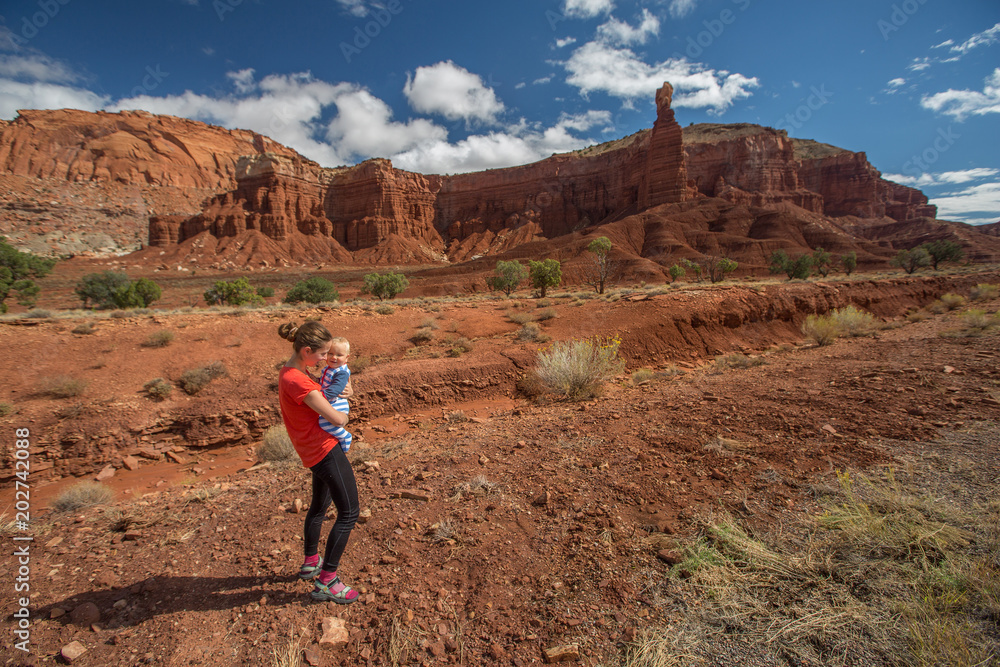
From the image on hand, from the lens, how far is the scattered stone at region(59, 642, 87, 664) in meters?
2.09

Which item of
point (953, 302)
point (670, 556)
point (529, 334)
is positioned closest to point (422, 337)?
point (529, 334)

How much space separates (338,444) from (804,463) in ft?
13.2

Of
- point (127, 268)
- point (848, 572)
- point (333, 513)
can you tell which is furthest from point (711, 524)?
point (127, 268)

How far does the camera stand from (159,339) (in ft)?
33.7

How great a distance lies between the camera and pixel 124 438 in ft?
24.0

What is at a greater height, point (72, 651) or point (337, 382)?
point (337, 382)

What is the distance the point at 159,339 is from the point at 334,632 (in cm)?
1143

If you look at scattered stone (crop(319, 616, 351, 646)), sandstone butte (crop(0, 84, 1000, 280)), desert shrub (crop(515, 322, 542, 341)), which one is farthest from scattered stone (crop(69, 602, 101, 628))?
sandstone butte (crop(0, 84, 1000, 280))

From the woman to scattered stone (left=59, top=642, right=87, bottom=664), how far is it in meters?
1.17

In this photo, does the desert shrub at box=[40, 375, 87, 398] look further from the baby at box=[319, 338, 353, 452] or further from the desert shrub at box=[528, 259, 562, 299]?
the desert shrub at box=[528, 259, 562, 299]

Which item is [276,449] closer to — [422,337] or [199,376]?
[199,376]

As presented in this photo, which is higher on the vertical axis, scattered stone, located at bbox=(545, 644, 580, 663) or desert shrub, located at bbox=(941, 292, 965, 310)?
desert shrub, located at bbox=(941, 292, 965, 310)

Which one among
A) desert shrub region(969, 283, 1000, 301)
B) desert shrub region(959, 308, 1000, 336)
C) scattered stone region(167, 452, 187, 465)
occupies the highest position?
desert shrub region(969, 283, 1000, 301)

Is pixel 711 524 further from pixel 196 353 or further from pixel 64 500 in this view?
pixel 196 353
